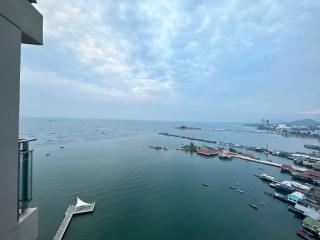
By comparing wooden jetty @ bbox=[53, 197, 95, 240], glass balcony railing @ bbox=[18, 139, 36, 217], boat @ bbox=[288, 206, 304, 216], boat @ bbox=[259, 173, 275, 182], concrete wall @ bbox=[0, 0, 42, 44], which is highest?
concrete wall @ bbox=[0, 0, 42, 44]

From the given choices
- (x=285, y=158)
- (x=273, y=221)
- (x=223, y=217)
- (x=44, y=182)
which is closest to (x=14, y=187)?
(x=223, y=217)

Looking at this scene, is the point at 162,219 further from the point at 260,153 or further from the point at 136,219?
the point at 260,153

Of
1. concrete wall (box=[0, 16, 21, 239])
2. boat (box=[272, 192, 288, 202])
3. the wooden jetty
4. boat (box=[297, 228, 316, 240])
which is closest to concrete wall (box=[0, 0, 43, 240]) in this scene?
concrete wall (box=[0, 16, 21, 239])

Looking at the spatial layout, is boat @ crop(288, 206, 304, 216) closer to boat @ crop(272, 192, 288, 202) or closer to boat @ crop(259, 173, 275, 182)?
boat @ crop(272, 192, 288, 202)

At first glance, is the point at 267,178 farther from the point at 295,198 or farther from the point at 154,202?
the point at 154,202

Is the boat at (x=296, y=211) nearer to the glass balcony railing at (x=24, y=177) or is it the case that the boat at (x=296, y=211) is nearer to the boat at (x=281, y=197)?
the boat at (x=281, y=197)

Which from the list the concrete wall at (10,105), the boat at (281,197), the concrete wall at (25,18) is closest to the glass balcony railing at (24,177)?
the concrete wall at (10,105)

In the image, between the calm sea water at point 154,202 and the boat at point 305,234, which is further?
the boat at point 305,234
